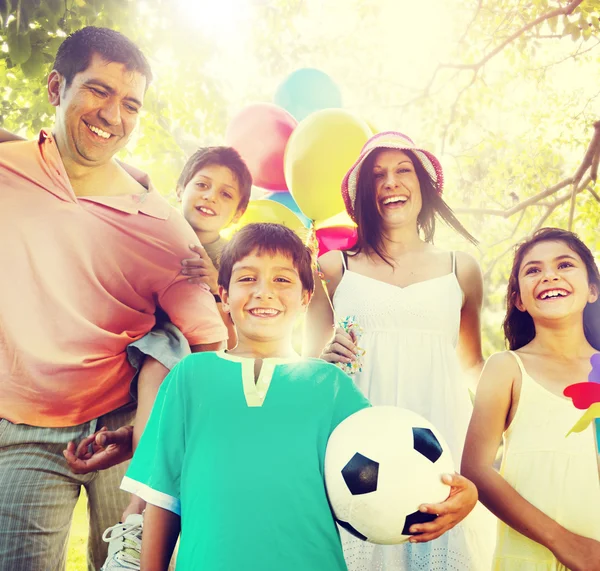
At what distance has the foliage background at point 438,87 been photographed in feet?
14.6

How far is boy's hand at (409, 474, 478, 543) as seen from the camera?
59.1 inches

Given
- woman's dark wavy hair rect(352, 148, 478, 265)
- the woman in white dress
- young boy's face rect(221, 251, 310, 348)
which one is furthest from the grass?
young boy's face rect(221, 251, 310, 348)

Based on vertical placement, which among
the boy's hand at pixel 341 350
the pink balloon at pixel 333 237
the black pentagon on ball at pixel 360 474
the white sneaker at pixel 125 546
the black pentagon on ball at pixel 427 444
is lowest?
the white sneaker at pixel 125 546

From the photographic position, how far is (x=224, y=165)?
9.76ft

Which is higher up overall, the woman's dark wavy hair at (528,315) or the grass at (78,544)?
the woman's dark wavy hair at (528,315)

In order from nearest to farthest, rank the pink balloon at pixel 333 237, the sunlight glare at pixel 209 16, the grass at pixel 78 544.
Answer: the pink balloon at pixel 333 237, the sunlight glare at pixel 209 16, the grass at pixel 78 544

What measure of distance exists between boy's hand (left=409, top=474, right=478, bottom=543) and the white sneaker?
2.71 ft

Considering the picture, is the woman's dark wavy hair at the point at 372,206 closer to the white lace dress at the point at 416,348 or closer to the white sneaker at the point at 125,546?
the white lace dress at the point at 416,348

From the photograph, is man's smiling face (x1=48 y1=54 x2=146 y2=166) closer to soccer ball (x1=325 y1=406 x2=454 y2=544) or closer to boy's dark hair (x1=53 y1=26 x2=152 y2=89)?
boy's dark hair (x1=53 y1=26 x2=152 y2=89)

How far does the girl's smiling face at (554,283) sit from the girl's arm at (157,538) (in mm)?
1448

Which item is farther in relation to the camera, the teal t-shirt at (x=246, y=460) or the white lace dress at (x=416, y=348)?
the white lace dress at (x=416, y=348)

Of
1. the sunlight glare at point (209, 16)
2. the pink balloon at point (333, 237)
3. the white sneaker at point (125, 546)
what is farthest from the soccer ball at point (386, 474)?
the sunlight glare at point (209, 16)

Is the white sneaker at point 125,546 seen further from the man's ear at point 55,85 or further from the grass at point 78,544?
the grass at point 78,544

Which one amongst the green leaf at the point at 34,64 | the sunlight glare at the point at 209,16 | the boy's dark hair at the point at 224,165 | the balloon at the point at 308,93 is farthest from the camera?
the sunlight glare at the point at 209,16
